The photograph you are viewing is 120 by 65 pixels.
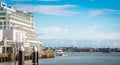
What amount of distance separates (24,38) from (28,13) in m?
28.0

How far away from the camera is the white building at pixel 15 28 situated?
12488 centimetres

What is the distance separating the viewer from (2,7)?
143000 millimetres

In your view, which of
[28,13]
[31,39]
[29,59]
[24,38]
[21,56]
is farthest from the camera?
[28,13]

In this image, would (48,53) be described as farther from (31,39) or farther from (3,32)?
(3,32)

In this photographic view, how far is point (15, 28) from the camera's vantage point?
450 ft

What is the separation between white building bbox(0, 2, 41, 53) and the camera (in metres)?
125

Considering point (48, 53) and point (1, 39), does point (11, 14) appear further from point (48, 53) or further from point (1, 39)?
point (48, 53)

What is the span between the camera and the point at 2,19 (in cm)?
13938

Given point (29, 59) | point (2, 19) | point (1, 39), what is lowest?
point (29, 59)

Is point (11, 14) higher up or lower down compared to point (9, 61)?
higher up

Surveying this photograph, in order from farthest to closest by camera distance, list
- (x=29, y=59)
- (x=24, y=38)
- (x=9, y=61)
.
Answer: (x=24, y=38) < (x=29, y=59) < (x=9, y=61)

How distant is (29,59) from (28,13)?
45.8 meters

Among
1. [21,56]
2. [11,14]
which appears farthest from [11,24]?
[21,56]

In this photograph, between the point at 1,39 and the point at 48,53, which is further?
the point at 48,53
